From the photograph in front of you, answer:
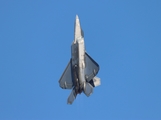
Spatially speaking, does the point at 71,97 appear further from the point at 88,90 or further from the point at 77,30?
the point at 77,30

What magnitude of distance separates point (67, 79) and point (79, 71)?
7.13 ft

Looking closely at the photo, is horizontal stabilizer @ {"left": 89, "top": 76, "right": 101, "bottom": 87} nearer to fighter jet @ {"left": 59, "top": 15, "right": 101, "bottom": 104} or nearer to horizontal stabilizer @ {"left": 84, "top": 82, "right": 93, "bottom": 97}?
fighter jet @ {"left": 59, "top": 15, "right": 101, "bottom": 104}

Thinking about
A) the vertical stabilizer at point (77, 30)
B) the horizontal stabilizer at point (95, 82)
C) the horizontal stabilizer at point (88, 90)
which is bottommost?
the horizontal stabilizer at point (88, 90)

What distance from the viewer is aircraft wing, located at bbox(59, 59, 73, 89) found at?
55.4 metres

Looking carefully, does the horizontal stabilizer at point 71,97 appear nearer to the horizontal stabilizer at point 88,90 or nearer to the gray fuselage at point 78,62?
the gray fuselage at point 78,62

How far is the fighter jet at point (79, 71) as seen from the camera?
53.2 meters

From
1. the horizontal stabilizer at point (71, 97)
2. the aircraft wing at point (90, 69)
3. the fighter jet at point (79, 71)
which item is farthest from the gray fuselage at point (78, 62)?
the horizontal stabilizer at point (71, 97)

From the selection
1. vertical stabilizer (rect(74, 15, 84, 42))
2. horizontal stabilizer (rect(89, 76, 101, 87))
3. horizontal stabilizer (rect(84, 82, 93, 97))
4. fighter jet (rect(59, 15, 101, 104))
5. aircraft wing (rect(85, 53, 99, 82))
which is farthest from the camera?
horizontal stabilizer (rect(89, 76, 101, 87))

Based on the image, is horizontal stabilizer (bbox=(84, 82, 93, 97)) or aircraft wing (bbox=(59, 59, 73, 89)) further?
aircraft wing (bbox=(59, 59, 73, 89))

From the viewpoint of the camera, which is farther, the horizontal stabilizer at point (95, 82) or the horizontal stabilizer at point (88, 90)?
the horizontal stabilizer at point (95, 82)

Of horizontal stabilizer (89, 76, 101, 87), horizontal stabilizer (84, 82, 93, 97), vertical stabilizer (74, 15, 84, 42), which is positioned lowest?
horizontal stabilizer (84, 82, 93, 97)

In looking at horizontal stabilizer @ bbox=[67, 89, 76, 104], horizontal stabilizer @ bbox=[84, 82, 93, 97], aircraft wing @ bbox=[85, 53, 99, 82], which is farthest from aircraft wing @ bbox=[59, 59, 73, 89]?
aircraft wing @ bbox=[85, 53, 99, 82]

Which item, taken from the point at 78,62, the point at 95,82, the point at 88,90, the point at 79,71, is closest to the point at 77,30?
the point at 78,62

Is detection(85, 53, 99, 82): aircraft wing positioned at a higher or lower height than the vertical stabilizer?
lower
